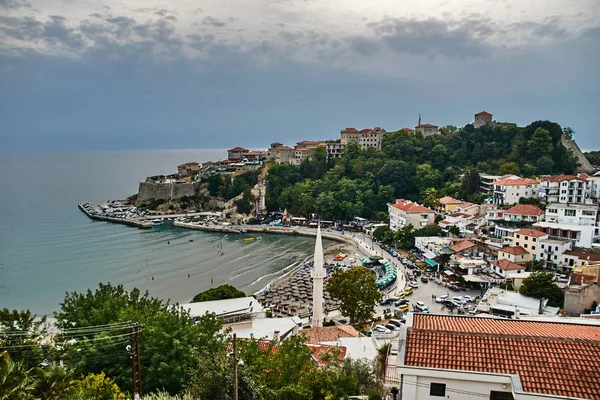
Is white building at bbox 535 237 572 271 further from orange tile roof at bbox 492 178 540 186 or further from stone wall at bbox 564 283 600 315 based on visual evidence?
orange tile roof at bbox 492 178 540 186

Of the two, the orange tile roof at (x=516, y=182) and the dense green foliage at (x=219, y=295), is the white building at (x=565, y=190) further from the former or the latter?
the dense green foliage at (x=219, y=295)

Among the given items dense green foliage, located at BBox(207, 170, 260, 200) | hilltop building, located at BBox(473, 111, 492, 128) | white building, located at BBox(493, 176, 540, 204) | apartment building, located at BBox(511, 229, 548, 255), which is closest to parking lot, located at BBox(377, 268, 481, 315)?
apartment building, located at BBox(511, 229, 548, 255)

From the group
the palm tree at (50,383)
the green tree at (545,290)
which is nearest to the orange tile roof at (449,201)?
the green tree at (545,290)

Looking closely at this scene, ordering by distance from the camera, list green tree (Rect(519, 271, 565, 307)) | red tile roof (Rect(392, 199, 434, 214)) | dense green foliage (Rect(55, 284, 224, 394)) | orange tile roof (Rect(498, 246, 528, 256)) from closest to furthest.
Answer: dense green foliage (Rect(55, 284, 224, 394)), green tree (Rect(519, 271, 565, 307)), orange tile roof (Rect(498, 246, 528, 256)), red tile roof (Rect(392, 199, 434, 214))

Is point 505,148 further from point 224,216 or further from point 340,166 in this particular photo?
point 224,216

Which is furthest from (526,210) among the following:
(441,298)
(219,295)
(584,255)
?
(219,295)

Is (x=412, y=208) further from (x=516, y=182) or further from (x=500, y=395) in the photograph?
(x=500, y=395)

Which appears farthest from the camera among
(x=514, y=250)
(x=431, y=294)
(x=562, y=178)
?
(x=562, y=178)

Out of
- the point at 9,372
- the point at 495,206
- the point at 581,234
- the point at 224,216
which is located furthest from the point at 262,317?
the point at 224,216
